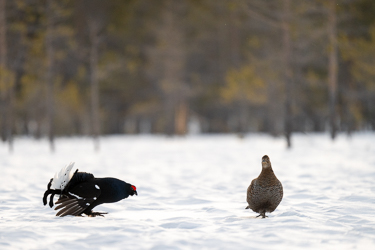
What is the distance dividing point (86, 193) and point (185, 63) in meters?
33.3

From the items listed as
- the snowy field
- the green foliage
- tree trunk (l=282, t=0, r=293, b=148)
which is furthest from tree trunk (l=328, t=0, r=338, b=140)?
the snowy field

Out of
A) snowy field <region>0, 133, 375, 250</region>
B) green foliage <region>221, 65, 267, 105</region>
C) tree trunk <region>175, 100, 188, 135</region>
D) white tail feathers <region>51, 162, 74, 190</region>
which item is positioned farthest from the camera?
tree trunk <region>175, 100, 188, 135</region>

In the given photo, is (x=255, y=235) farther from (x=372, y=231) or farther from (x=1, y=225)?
(x=1, y=225)

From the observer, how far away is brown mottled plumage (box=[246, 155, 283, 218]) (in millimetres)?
5305

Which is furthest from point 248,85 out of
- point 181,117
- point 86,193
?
point 86,193

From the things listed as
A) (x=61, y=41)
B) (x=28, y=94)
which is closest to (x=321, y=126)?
(x=28, y=94)

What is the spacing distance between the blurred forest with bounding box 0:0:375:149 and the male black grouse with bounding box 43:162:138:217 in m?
13.4

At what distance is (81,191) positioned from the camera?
217 inches

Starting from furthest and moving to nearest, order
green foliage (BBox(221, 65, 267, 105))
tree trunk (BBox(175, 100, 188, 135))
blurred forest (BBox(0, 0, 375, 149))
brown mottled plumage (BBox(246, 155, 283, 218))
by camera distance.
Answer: tree trunk (BBox(175, 100, 188, 135)), green foliage (BBox(221, 65, 267, 105)), blurred forest (BBox(0, 0, 375, 149)), brown mottled plumage (BBox(246, 155, 283, 218))

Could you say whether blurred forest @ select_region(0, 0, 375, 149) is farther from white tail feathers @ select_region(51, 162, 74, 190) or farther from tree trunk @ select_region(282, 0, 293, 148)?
white tail feathers @ select_region(51, 162, 74, 190)

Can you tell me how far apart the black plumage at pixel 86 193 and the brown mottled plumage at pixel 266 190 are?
1532mm

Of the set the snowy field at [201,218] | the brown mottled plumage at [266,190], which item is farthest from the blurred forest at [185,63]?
the brown mottled plumage at [266,190]

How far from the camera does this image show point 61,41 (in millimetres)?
20781

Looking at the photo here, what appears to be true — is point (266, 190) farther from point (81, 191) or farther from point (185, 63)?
point (185, 63)
